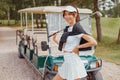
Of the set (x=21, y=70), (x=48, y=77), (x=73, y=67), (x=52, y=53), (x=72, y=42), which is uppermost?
(x=72, y=42)

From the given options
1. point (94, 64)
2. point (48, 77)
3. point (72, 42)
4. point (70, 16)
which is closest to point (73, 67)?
point (72, 42)

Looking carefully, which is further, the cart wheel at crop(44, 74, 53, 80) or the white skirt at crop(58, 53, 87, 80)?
the cart wheel at crop(44, 74, 53, 80)

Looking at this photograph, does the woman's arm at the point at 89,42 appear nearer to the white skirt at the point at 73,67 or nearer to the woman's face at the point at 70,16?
the white skirt at the point at 73,67

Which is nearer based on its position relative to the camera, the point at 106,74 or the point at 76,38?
the point at 76,38

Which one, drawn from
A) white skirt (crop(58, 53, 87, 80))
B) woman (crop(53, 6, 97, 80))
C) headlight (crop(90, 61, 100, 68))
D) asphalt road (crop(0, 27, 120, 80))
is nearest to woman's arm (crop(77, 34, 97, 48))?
woman (crop(53, 6, 97, 80))

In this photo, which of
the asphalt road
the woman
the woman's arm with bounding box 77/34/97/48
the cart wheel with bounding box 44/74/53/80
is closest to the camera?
the woman's arm with bounding box 77/34/97/48

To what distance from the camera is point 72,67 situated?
422 cm

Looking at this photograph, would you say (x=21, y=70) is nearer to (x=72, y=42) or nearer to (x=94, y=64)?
(x=94, y=64)

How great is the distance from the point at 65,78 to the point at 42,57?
3340 mm

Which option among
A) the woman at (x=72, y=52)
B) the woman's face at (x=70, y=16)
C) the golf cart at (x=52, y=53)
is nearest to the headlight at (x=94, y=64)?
the golf cart at (x=52, y=53)

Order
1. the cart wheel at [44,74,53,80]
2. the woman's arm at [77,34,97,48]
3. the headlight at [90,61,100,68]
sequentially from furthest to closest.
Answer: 1. the headlight at [90,61,100,68]
2. the cart wheel at [44,74,53,80]
3. the woman's arm at [77,34,97,48]

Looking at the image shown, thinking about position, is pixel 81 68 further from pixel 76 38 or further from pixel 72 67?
pixel 76 38

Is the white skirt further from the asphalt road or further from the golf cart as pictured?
the asphalt road

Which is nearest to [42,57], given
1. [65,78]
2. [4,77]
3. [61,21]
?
[61,21]
